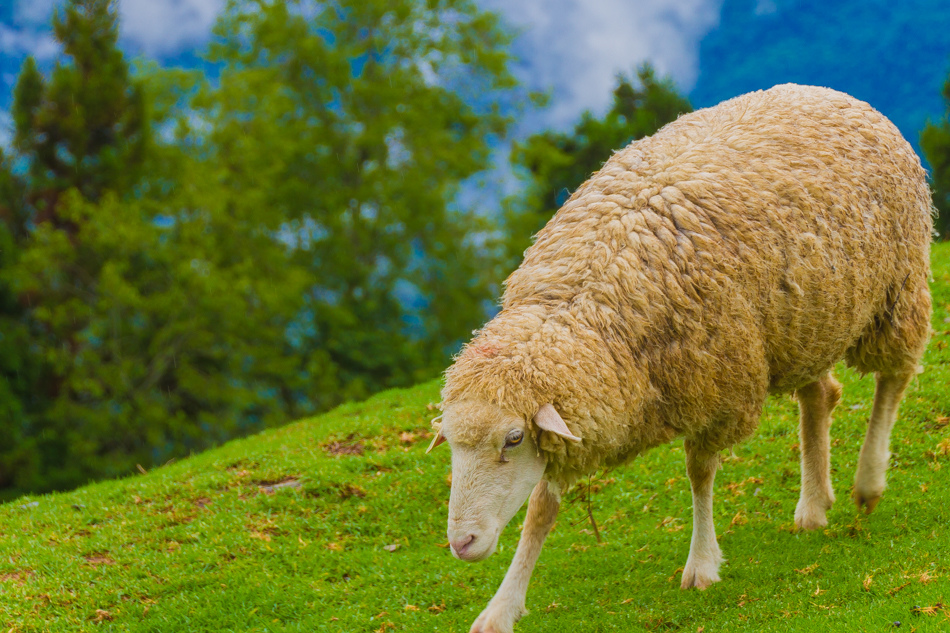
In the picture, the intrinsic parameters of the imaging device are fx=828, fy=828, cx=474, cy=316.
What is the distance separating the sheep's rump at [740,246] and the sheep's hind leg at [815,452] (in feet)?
2.49

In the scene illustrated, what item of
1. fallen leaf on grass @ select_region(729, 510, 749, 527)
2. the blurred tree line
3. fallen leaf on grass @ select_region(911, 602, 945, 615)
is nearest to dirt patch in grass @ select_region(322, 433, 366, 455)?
fallen leaf on grass @ select_region(729, 510, 749, 527)

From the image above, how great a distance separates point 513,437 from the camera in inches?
183

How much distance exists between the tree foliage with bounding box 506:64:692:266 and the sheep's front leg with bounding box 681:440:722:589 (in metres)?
29.6

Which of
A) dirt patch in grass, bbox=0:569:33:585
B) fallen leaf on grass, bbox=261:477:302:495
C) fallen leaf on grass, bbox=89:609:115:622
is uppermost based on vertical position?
fallen leaf on grass, bbox=261:477:302:495

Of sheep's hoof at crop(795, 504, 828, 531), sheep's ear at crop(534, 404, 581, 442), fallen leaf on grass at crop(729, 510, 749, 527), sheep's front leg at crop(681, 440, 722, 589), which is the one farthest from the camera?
fallen leaf on grass at crop(729, 510, 749, 527)

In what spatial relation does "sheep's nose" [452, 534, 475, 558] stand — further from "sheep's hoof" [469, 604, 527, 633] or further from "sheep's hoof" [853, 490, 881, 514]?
"sheep's hoof" [853, 490, 881, 514]

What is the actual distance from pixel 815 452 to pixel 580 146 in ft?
112

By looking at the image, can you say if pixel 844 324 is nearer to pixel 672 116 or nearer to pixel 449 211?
pixel 449 211

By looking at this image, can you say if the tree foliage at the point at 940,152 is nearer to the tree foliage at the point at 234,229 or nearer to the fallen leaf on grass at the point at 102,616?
the tree foliage at the point at 234,229

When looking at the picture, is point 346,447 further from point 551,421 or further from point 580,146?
point 580,146

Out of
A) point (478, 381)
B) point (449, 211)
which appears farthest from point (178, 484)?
point (449, 211)

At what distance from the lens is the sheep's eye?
462 cm

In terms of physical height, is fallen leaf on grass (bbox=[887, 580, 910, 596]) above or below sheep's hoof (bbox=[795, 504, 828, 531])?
below

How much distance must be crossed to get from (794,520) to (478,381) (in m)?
3.83
